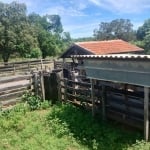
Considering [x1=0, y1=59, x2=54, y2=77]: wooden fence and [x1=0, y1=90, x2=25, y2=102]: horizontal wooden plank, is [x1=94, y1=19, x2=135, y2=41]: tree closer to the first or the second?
[x1=0, y1=59, x2=54, y2=77]: wooden fence

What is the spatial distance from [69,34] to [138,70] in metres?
119

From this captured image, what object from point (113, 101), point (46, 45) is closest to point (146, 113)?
point (113, 101)

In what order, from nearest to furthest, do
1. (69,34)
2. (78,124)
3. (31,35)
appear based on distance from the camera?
(78,124) → (31,35) → (69,34)

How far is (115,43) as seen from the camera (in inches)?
1142

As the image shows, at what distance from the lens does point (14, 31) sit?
4084 centimetres

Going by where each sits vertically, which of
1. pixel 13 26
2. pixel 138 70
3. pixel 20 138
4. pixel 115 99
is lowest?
pixel 20 138

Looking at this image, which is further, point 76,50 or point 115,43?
point 115,43

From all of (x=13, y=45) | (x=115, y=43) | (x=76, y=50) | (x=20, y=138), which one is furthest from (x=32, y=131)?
(x=13, y=45)

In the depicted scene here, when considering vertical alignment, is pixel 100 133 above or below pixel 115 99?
below

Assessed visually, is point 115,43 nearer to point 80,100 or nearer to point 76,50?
point 76,50

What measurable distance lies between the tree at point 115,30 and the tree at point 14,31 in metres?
53.0

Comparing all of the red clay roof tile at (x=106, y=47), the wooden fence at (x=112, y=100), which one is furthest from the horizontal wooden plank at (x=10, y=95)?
the red clay roof tile at (x=106, y=47)

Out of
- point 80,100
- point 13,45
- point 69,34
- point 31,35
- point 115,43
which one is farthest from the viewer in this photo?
point 69,34

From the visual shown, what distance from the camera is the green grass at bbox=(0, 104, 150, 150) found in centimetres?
868
